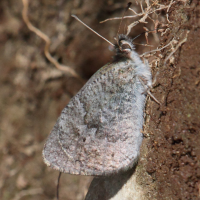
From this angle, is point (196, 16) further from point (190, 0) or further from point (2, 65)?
point (2, 65)

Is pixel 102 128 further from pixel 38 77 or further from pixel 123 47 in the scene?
pixel 38 77

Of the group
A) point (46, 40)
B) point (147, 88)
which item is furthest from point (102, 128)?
point (46, 40)

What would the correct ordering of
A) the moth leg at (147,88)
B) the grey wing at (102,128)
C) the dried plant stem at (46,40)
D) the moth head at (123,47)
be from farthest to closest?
the dried plant stem at (46,40) < the moth head at (123,47) < the grey wing at (102,128) < the moth leg at (147,88)

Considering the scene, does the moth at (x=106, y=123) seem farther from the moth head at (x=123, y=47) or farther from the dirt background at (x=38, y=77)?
the dirt background at (x=38, y=77)

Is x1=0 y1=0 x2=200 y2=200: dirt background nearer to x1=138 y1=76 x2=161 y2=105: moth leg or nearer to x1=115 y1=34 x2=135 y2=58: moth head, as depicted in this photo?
x1=115 y1=34 x2=135 y2=58: moth head

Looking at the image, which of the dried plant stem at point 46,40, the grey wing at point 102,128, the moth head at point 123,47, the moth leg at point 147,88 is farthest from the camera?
the dried plant stem at point 46,40

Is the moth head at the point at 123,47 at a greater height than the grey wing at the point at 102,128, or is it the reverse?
the moth head at the point at 123,47

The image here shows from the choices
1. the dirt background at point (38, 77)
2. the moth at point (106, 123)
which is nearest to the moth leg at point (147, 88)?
the moth at point (106, 123)
